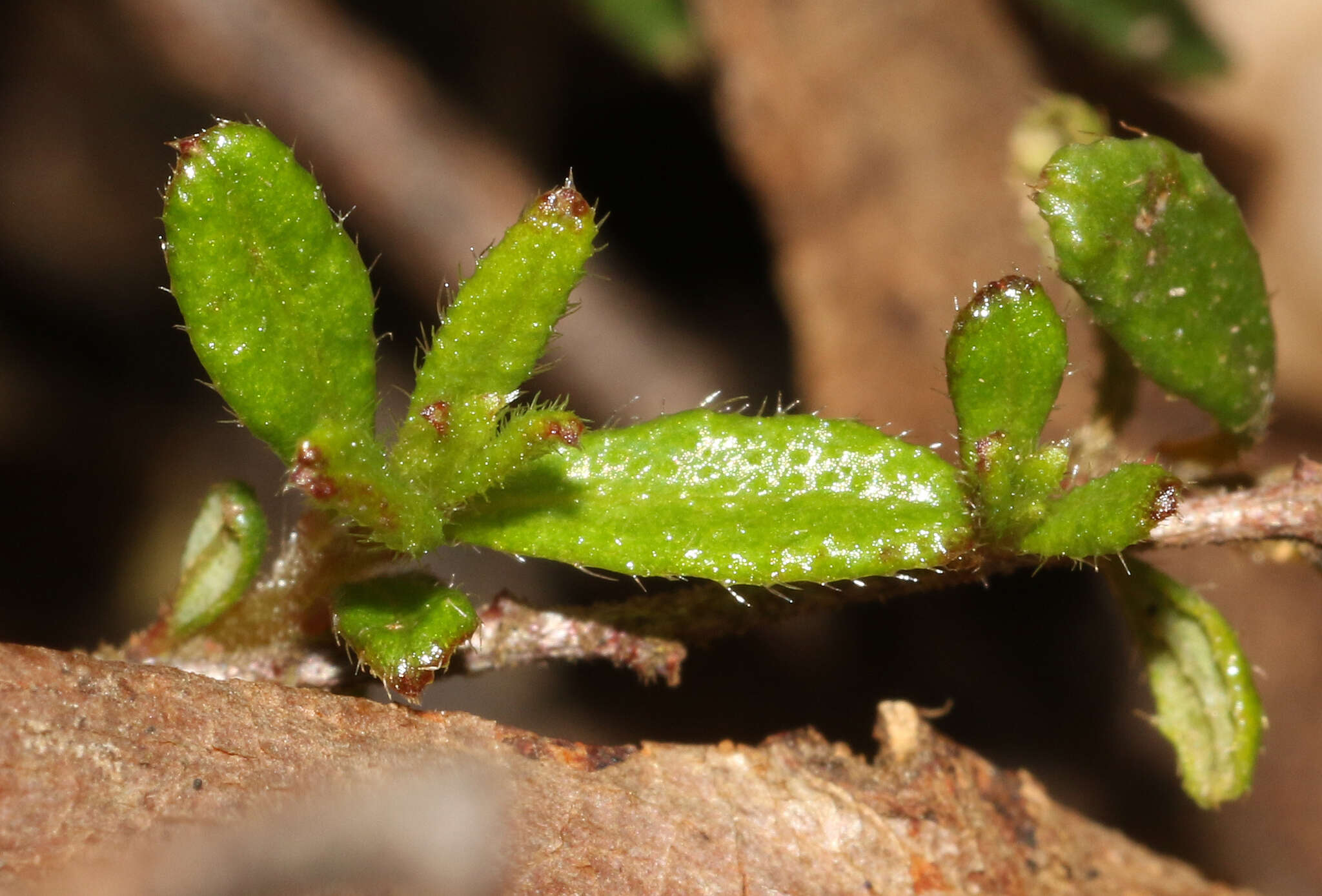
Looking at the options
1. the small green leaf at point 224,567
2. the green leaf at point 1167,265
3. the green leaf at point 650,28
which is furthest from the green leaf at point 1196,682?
the green leaf at point 650,28

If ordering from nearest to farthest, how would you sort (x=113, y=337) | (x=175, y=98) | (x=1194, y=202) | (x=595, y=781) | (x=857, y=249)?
1. (x=595, y=781)
2. (x=1194, y=202)
3. (x=857, y=249)
4. (x=113, y=337)
5. (x=175, y=98)

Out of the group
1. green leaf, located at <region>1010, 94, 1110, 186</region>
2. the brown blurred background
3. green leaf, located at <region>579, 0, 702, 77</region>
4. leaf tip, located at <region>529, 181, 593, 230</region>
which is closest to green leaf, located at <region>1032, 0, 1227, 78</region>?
the brown blurred background

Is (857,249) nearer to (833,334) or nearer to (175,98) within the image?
(833,334)

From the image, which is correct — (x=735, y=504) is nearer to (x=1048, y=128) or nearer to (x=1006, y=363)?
(x=1006, y=363)

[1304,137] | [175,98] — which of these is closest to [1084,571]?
[1304,137]

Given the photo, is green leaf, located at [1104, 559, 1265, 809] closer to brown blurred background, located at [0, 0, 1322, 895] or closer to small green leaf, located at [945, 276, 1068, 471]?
small green leaf, located at [945, 276, 1068, 471]

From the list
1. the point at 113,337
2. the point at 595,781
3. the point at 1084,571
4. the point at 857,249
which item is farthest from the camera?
the point at 113,337

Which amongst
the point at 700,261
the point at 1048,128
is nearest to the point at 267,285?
the point at 1048,128
